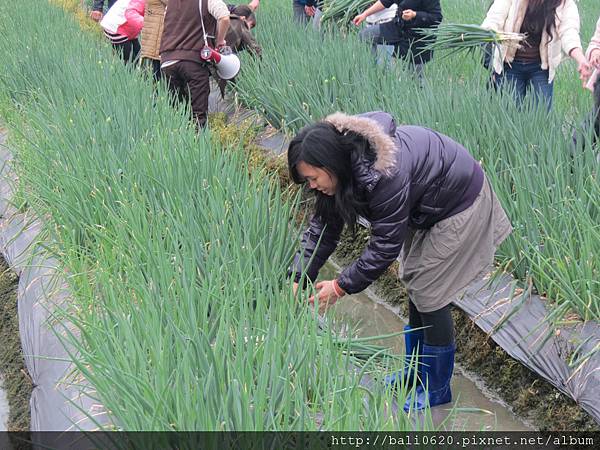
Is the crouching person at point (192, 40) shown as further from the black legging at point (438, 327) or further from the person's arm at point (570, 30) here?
the black legging at point (438, 327)

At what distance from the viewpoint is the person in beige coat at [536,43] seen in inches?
127

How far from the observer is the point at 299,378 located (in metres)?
1.50

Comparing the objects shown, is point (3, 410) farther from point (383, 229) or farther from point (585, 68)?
point (585, 68)

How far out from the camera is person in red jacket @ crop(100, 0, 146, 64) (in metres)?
4.81

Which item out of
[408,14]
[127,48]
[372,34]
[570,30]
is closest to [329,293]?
[570,30]

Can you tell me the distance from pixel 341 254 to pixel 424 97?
801 mm

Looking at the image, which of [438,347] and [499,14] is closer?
[438,347]

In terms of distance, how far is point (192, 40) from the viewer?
3932 millimetres

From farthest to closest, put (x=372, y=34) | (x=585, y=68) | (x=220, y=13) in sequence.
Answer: (x=372, y=34), (x=220, y=13), (x=585, y=68)

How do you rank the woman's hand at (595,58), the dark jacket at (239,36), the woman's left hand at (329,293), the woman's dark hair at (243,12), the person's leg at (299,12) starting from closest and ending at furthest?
the woman's left hand at (329,293) < the woman's hand at (595,58) < the dark jacket at (239,36) < the woman's dark hair at (243,12) < the person's leg at (299,12)

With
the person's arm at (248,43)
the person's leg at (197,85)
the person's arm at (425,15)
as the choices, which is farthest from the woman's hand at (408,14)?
the person's leg at (197,85)

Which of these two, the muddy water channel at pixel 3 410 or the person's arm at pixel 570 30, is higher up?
the person's arm at pixel 570 30

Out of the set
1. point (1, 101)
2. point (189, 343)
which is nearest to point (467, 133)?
point (189, 343)

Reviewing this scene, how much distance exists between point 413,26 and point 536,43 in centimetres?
102
